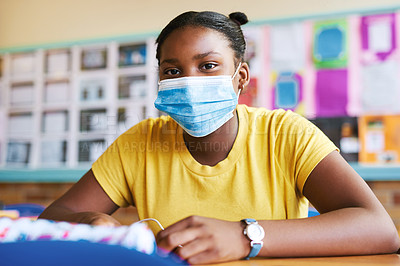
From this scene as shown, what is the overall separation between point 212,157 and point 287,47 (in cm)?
127

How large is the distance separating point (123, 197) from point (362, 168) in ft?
4.36

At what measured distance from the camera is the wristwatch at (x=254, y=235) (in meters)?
0.64

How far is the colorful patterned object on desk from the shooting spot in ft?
1.63

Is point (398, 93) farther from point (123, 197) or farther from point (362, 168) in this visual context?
point (123, 197)

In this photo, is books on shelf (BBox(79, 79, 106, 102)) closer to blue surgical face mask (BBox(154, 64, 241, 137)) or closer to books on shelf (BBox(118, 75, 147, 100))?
books on shelf (BBox(118, 75, 147, 100))

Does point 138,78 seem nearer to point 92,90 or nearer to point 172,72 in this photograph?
point 92,90

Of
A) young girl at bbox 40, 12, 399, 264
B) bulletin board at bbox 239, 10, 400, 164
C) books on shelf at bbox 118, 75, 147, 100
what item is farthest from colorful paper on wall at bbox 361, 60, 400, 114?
books on shelf at bbox 118, 75, 147, 100

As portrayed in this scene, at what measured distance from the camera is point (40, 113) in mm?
2605

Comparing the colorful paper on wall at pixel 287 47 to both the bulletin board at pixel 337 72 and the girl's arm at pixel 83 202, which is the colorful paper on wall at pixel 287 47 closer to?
the bulletin board at pixel 337 72

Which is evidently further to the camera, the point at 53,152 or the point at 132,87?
the point at 53,152

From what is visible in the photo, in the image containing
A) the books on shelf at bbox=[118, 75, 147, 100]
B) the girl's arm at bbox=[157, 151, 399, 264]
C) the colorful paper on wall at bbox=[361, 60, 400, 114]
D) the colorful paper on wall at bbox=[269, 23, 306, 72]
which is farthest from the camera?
the books on shelf at bbox=[118, 75, 147, 100]

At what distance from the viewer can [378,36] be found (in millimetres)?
1947

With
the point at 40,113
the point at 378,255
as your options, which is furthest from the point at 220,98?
the point at 40,113

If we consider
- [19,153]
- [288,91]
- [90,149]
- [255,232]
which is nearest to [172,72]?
[255,232]
